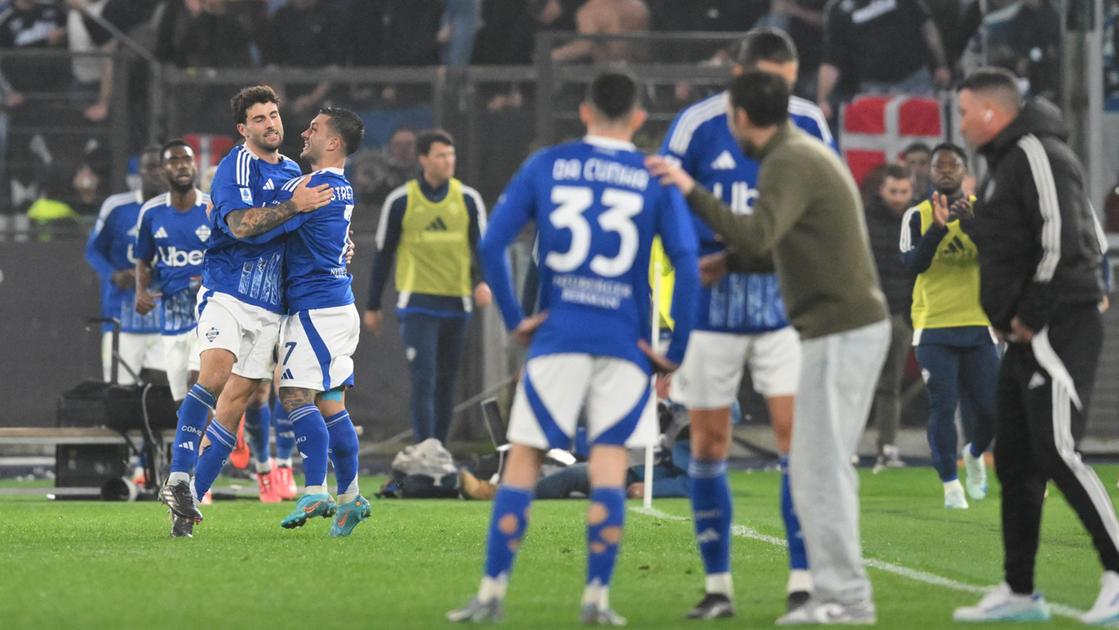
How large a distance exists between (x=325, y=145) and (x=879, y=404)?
882cm

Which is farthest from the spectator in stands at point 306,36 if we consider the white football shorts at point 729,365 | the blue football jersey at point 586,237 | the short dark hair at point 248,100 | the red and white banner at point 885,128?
the blue football jersey at point 586,237

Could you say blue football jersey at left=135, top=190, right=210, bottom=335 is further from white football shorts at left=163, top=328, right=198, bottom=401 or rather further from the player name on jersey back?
the player name on jersey back

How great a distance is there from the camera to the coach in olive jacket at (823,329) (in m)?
6.48

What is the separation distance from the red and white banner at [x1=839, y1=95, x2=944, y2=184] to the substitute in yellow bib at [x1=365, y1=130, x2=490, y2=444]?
521 cm

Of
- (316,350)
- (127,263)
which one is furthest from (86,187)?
(316,350)

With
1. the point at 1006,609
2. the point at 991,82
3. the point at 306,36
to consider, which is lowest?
the point at 1006,609

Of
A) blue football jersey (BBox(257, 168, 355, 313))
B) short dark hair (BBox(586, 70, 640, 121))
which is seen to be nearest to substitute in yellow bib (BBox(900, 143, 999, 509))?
blue football jersey (BBox(257, 168, 355, 313))

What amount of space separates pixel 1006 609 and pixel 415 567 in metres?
2.86

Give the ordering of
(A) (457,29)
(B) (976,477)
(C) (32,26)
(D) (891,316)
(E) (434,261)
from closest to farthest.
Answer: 1. (B) (976,477)
2. (E) (434,261)
3. (D) (891,316)
4. (A) (457,29)
5. (C) (32,26)

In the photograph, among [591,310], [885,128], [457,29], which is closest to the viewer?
[591,310]

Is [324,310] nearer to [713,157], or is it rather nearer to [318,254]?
[318,254]

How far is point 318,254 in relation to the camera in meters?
10.1

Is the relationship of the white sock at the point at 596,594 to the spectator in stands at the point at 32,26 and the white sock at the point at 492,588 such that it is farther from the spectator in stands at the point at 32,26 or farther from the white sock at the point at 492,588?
the spectator in stands at the point at 32,26

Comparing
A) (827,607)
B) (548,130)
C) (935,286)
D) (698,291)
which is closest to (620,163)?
(698,291)
